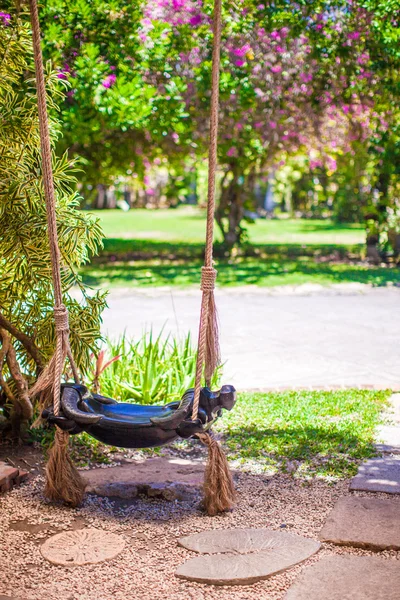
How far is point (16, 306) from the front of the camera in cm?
445

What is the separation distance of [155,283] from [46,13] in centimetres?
566

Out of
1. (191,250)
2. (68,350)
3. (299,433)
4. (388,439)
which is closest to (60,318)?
(68,350)

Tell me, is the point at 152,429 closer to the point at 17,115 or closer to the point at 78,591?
the point at 78,591

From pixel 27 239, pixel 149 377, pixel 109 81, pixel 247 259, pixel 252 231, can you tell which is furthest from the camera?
pixel 252 231

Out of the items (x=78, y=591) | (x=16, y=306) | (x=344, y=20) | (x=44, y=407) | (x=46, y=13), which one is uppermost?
(x=344, y=20)

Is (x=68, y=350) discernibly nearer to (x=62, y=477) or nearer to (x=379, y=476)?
(x=62, y=477)

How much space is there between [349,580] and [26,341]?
87.1 inches

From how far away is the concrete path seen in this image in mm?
6543

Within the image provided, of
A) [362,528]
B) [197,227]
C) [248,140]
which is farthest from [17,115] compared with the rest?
[197,227]

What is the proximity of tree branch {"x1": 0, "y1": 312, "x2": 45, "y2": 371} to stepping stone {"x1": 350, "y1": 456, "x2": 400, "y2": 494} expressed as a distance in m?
1.78

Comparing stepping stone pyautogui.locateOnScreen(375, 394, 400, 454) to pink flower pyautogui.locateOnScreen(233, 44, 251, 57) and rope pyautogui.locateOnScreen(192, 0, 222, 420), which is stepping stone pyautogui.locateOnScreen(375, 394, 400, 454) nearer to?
rope pyautogui.locateOnScreen(192, 0, 222, 420)

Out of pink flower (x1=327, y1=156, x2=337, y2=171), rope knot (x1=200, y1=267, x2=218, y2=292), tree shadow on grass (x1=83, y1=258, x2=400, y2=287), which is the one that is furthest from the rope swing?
pink flower (x1=327, y1=156, x2=337, y2=171)

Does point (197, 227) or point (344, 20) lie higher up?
point (344, 20)

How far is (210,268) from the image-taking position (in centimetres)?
354
